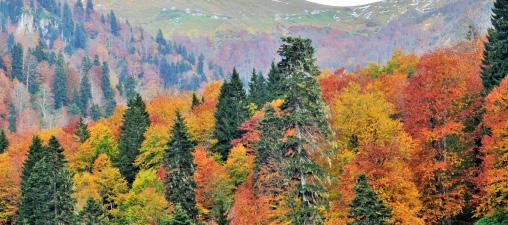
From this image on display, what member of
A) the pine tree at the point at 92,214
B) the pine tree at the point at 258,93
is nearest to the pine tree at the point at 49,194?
the pine tree at the point at 92,214

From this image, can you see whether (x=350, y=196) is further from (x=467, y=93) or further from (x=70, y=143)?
(x=70, y=143)

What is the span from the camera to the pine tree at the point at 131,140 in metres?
89.0

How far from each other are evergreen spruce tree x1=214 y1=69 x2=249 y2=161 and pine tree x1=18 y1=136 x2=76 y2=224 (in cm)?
2125

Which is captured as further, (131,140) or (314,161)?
(131,140)

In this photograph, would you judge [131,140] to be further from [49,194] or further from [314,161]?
[314,161]

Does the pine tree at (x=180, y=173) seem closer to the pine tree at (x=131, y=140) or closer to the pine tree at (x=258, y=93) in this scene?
the pine tree at (x=131, y=140)

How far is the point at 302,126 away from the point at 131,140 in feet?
206

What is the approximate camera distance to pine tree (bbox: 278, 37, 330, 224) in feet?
104

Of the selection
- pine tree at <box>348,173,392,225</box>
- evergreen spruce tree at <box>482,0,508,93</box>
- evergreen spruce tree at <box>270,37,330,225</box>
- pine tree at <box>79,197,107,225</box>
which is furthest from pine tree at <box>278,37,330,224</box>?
pine tree at <box>79,197,107,225</box>

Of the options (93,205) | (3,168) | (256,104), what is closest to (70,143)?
(3,168)

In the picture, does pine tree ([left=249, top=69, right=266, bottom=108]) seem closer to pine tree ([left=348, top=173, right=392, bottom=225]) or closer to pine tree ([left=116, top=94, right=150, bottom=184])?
pine tree ([left=116, top=94, right=150, bottom=184])

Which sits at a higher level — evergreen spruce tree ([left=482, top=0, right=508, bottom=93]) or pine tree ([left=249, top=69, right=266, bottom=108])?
evergreen spruce tree ([left=482, top=0, right=508, bottom=93])

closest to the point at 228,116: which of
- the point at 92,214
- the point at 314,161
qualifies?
the point at 92,214

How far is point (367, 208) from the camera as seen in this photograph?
39.8m
